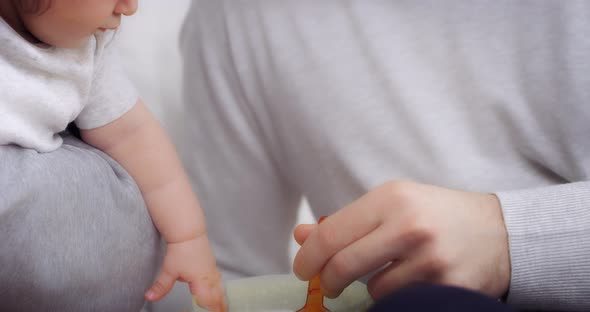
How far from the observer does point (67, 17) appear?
1.58ft

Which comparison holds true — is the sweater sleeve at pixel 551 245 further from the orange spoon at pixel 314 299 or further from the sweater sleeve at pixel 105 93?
the sweater sleeve at pixel 105 93

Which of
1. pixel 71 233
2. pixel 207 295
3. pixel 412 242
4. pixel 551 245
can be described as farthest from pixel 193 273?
pixel 551 245

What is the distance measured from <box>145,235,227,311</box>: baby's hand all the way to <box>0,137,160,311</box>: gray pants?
0.02 meters

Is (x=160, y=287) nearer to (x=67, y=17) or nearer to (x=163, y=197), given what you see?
(x=163, y=197)

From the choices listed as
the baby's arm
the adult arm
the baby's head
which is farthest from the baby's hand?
the baby's head

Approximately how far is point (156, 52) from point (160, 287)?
→ 316 mm

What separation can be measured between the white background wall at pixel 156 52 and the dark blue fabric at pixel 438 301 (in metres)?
0.49

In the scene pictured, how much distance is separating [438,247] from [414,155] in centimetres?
18

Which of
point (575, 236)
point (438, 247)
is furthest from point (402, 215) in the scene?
point (575, 236)

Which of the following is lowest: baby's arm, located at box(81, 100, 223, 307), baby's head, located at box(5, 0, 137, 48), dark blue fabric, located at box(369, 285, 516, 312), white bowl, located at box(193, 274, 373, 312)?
white bowl, located at box(193, 274, 373, 312)

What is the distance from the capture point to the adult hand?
1.57 ft

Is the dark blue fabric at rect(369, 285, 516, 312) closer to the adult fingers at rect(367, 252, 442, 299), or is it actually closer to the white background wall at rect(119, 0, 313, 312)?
the adult fingers at rect(367, 252, 442, 299)

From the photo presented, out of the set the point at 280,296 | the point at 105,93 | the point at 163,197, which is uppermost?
the point at 105,93

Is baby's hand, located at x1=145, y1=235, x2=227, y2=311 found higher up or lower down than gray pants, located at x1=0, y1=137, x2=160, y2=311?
lower down
